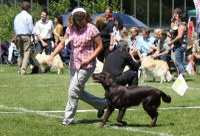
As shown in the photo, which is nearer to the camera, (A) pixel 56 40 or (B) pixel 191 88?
(B) pixel 191 88

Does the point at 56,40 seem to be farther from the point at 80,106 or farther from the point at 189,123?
the point at 189,123

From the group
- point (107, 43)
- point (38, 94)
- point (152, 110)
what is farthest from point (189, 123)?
point (107, 43)

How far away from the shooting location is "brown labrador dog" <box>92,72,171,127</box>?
922cm

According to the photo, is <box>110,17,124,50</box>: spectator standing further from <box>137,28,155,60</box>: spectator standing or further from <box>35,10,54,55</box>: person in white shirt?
<box>35,10,54,55</box>: person in white shirt

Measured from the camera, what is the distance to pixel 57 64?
69.2 feet

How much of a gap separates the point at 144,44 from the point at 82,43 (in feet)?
34.1

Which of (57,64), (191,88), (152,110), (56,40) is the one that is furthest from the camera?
(56,40)

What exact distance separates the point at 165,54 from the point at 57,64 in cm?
366

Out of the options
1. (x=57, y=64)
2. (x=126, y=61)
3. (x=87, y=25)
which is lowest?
(x=57, y=64)

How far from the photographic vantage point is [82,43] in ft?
31.0

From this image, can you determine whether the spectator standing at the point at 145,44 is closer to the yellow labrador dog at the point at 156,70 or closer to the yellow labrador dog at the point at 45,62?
the yellow labrador dog at the point at 156,70

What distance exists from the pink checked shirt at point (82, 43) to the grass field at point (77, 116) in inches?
36.7

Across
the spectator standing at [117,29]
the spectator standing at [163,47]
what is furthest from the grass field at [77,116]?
the spectator standing at [163,47]

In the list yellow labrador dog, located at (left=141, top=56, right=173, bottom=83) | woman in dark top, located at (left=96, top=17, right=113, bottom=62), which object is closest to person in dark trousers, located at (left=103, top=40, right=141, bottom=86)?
woman in dark top, located at (left=96, top=17, right=113, bottom=62)
